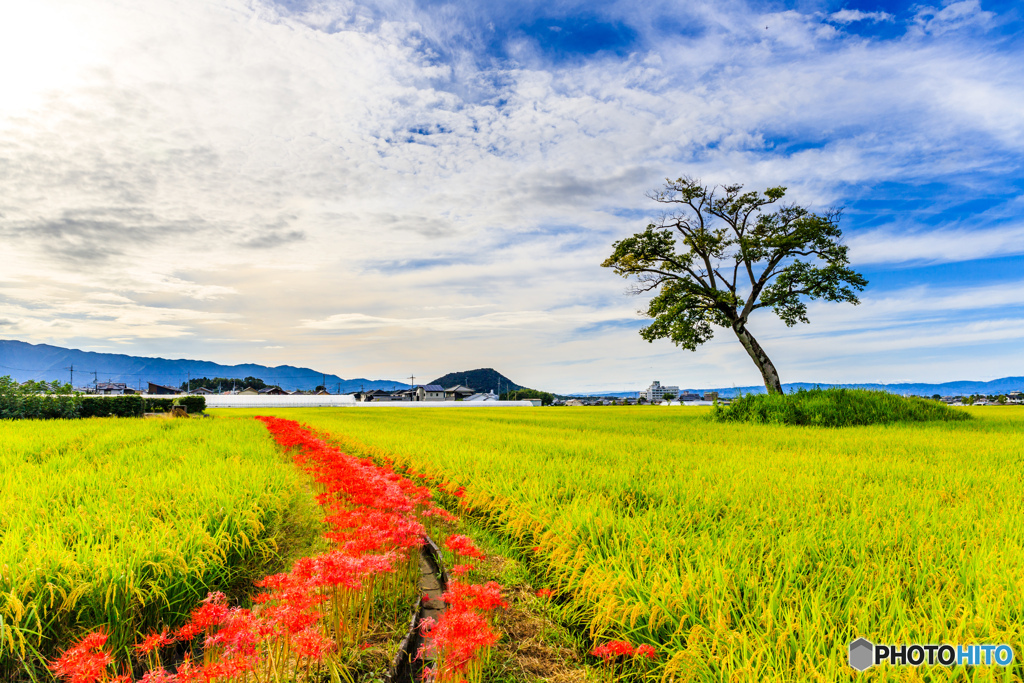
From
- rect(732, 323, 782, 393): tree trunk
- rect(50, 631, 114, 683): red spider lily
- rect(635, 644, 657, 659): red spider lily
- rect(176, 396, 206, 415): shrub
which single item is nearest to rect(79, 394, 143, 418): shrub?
rect(176, 396, 206, 415): shrub

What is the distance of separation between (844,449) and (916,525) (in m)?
6.53

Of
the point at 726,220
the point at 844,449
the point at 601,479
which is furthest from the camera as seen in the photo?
the point at 726,220

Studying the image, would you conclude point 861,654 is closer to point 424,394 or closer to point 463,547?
point 463,547

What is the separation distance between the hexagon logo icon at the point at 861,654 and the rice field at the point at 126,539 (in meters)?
4.37

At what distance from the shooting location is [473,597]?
9.95ft

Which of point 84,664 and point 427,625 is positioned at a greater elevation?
point 84,664

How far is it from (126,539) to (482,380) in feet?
470

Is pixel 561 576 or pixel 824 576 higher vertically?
pixel 824 576

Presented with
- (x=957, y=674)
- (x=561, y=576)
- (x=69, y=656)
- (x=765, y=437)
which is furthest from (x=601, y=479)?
(x=765, y=437)

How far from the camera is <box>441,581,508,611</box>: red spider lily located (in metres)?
2.90

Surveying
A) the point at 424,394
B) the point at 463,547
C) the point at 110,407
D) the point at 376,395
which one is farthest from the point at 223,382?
the point at 463,547

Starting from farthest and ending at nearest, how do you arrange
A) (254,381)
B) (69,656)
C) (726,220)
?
(254,381), (726,220), (69,656)

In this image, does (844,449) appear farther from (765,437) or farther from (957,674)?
(957,674)

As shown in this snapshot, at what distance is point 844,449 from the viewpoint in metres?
9.50
